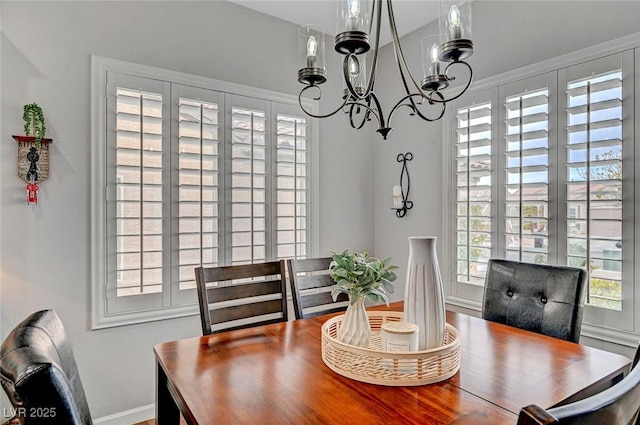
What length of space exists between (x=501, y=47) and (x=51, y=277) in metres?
3.19

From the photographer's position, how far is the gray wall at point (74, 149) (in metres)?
2.06

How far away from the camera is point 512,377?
1.25 m

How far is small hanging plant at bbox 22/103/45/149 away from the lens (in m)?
2.06

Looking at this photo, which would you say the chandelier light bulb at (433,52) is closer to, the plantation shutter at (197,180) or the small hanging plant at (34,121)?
the plantation shutter at (197,180)

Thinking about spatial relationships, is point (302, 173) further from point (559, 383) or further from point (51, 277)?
point (559, 383)

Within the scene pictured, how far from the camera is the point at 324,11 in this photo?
9.57 ft

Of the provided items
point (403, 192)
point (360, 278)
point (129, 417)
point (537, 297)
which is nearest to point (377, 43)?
point (360, 278)

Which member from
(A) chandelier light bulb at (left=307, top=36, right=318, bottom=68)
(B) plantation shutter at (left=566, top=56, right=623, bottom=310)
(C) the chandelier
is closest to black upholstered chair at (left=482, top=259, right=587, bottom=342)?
(B) plantation shutter at (left=566, top=56, right=623, bottom=310)

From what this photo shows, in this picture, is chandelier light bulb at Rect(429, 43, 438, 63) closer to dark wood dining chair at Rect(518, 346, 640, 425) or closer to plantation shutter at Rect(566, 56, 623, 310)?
plantation shutter at Rect(566, 56, 623, 310)

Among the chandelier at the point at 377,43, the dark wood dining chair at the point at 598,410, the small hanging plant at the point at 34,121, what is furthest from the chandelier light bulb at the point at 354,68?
the small hanging plant at the point at 34,121

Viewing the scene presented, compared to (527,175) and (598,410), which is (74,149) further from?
(527,175)

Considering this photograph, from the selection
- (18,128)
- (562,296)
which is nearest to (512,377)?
(562,296)

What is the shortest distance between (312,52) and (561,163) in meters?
1.64

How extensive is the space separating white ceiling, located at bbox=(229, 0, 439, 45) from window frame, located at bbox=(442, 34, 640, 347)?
0.73 m
